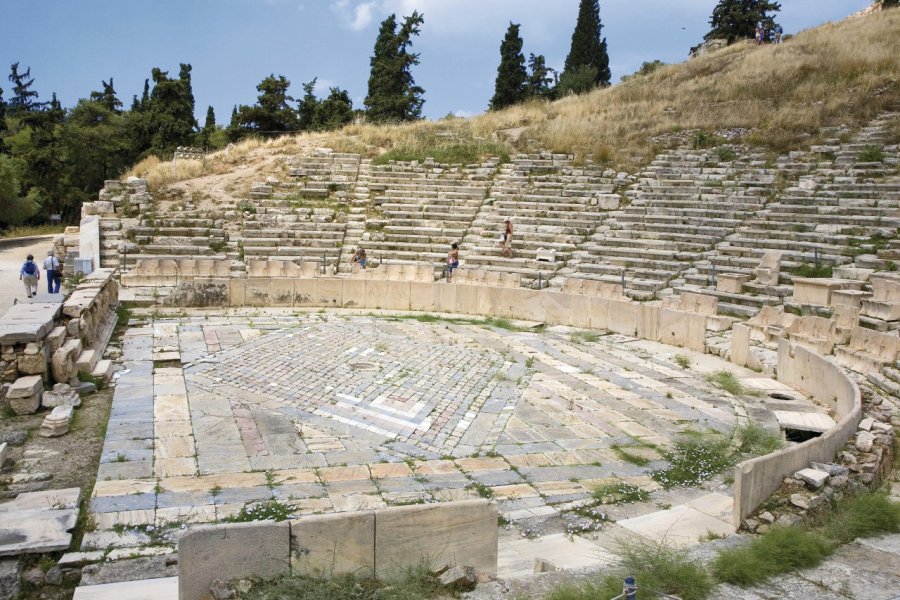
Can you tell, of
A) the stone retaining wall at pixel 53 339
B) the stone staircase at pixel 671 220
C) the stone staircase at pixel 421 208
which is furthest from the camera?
the stone staircase at pixel 421 208

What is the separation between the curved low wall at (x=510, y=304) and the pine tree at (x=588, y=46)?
31764mm

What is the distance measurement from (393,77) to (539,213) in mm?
20250

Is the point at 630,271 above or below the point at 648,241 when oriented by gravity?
below

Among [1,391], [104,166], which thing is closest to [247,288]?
[1,391]

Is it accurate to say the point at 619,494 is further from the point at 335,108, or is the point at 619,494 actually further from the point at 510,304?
the point at 335,108

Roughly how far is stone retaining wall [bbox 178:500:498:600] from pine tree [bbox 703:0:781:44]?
140 ft

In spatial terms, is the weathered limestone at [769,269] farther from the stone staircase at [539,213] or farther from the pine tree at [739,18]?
the pine tree at [739,18]

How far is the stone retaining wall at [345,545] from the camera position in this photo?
4234 mm

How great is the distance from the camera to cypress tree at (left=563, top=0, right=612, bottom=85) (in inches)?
1737

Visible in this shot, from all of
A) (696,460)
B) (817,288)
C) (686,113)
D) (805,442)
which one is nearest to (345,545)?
(805,442)

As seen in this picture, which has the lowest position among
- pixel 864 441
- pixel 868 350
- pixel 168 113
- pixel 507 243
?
pixel 864 441

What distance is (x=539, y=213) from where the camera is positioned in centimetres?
2092

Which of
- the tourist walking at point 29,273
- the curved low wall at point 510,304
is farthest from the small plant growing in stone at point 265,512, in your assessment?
the tourist walking at point 29,273

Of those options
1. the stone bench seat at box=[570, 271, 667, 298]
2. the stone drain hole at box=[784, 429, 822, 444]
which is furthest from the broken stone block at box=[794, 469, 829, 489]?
the stone bench seat at box=[570, 271, 667, 298]
